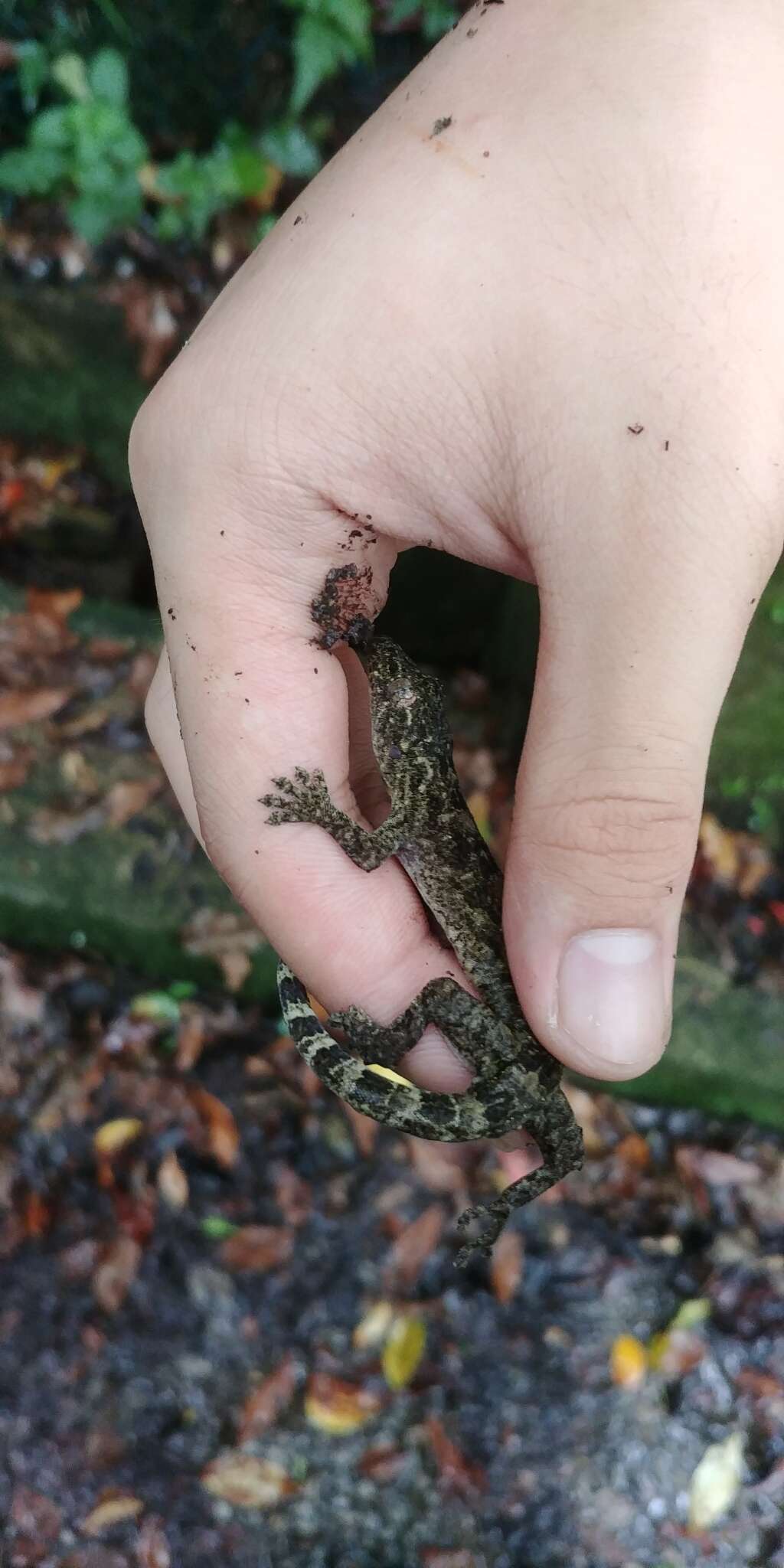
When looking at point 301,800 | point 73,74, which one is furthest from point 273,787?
point 73,74

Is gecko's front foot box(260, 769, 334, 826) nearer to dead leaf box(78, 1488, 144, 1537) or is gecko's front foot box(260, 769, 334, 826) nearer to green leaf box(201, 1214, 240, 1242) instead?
green leaf box(201, 1214, 240, 1242)

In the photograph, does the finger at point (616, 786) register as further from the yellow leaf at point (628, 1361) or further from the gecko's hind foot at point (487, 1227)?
the yellow leaf at point (628, 1361)

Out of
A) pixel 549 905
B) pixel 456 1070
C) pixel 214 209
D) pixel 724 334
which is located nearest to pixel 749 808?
pixel 456 1070

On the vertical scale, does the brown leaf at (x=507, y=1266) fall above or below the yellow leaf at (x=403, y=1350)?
above

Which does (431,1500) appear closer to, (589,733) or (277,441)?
(589,733)

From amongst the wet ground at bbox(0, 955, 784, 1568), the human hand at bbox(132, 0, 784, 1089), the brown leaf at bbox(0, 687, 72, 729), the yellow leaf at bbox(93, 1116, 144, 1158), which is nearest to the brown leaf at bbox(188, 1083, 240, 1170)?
the wet ground at bbox(0, 955, 784, 1568)

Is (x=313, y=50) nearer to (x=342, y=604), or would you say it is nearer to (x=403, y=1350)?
(x=342, y=604)

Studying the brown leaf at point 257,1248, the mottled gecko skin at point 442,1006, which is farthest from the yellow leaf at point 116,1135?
the mottled gecko skin at point 442,1006
